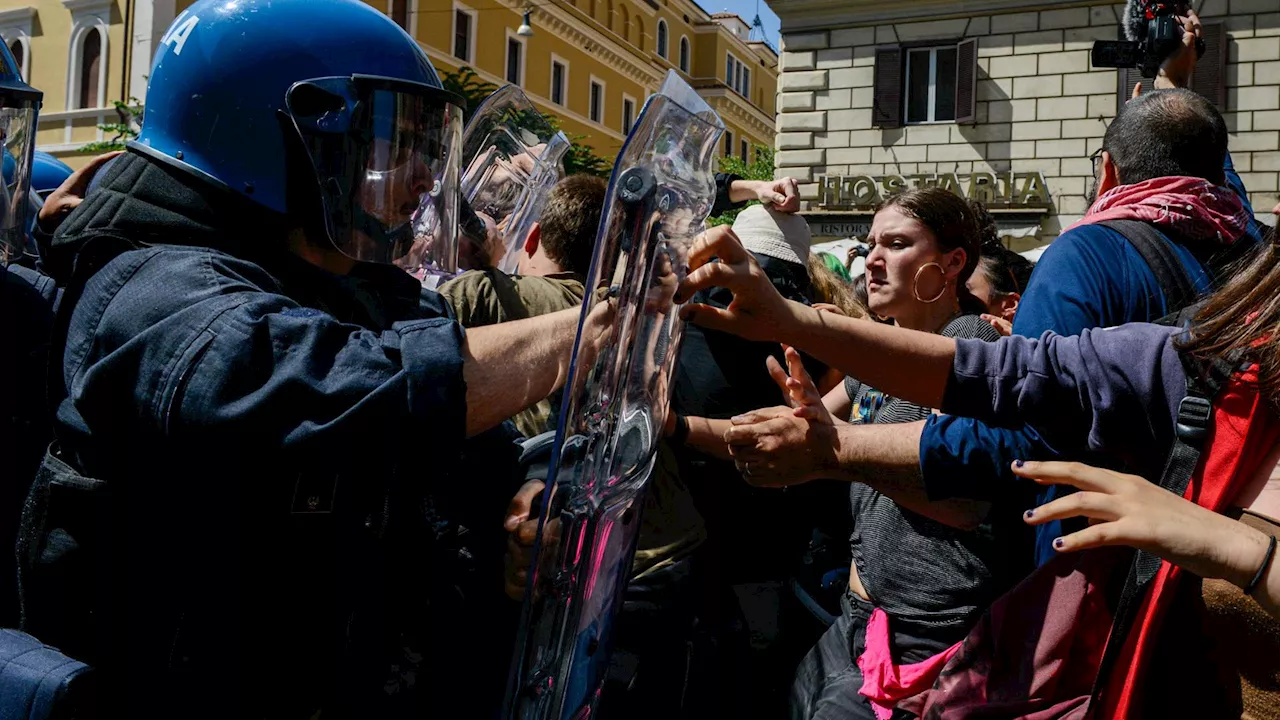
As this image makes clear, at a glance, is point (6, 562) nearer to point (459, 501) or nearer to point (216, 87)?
point (459, 501)

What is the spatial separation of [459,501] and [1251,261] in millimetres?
1264

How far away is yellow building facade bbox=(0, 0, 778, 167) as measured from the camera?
20469 millimetres

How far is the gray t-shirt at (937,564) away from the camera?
2131 millimetres

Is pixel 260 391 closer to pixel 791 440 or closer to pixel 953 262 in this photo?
pixel 791 440

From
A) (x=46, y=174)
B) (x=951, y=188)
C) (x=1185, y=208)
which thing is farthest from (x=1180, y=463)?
(x=951, y=188)

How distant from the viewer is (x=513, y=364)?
141 cm

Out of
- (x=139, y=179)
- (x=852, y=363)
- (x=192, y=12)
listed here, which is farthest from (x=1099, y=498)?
(x=192, y=12)

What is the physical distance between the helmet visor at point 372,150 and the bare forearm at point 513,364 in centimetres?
35

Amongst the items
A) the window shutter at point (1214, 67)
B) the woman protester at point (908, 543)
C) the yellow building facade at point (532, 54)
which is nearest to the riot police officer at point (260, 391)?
the woman protester at point (908, 543)

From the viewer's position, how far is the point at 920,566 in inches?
86.4

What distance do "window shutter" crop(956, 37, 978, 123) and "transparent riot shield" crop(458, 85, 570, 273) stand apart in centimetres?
1285

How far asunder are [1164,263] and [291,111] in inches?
61.1

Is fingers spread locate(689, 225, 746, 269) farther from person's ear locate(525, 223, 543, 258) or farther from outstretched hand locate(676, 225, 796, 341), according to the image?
person's ear locate(525, 223, 543, 258)

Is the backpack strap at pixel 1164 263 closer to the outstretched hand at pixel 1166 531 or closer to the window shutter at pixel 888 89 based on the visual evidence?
the outstretched hand at pixel 1166 531
